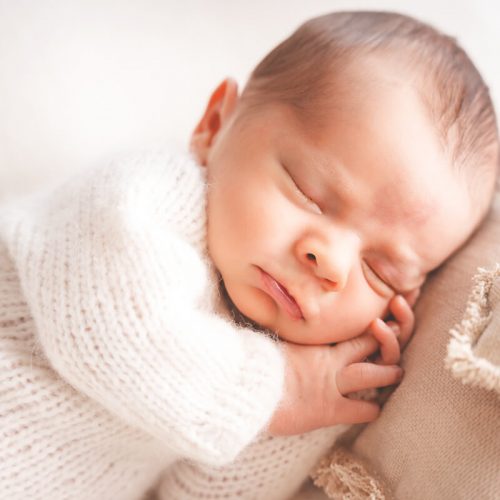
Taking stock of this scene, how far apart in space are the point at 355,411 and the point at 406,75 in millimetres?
516

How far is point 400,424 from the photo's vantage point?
905 mm

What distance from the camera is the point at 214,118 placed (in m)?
1.16

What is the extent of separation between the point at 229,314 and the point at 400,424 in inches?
12.1

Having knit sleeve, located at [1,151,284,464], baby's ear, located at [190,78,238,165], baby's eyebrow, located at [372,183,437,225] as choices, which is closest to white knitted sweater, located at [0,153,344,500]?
knit sleeve, located at [1,151,284,464]

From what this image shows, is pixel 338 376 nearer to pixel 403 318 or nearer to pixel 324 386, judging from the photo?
pixel 324 386

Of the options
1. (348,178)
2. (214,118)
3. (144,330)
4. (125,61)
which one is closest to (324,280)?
(348,178)

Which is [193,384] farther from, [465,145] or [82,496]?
[465,145]

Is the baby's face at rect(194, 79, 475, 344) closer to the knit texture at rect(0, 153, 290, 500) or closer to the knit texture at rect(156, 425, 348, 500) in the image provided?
the knit texture at rect(0, 153, 290, 500)

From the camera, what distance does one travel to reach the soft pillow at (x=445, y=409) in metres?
0.79

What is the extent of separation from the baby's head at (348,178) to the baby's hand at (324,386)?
1.2 inches

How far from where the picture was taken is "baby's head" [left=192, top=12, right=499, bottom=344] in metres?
0.92

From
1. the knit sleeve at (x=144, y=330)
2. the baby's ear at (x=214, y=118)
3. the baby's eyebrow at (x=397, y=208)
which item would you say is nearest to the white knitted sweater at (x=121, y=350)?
the knit sleeve at (x=144, y=330)

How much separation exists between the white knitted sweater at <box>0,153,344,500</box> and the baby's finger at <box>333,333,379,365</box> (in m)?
0.13

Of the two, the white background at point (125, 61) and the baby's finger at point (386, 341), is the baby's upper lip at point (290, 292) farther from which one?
the white background at point (125, 61)
